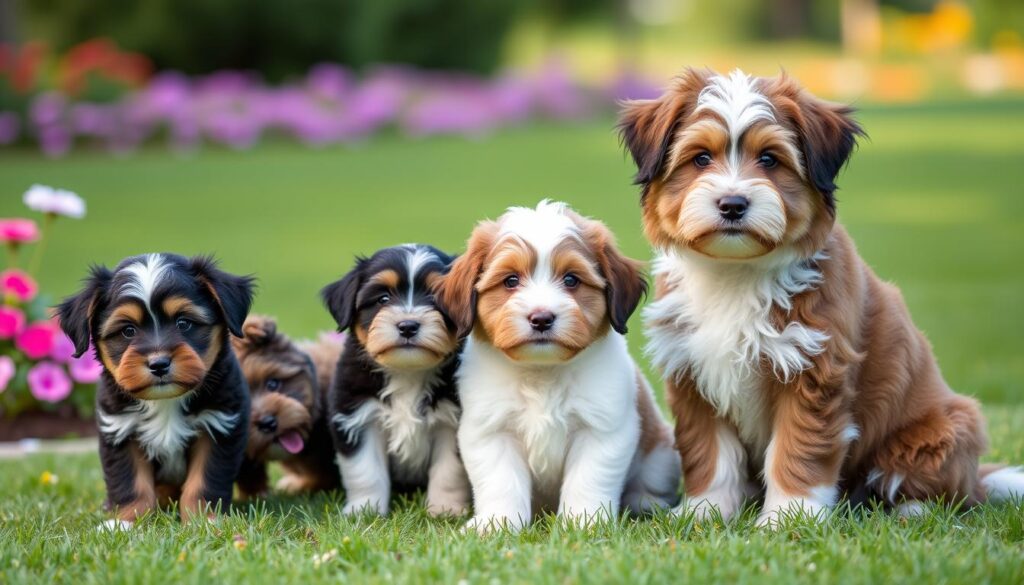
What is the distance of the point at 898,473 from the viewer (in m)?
6.19

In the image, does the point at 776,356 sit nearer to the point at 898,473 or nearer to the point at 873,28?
the point at 898,473

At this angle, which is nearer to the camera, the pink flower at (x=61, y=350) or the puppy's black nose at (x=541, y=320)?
the puppy's black nose at (x=541, y=320)

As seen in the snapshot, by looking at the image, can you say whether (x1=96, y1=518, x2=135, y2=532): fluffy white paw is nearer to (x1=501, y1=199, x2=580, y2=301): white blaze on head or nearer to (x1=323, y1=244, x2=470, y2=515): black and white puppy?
(x1=323, y1=244, x2=470, y2=515): black and white puppy

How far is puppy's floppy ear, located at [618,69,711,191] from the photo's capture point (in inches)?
231

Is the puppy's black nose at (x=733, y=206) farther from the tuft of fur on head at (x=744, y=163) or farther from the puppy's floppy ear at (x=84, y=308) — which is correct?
the puppy's floppy ear at (x=84, y=308)

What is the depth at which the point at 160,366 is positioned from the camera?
19.4 feet

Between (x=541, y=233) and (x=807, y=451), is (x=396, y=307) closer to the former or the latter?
(x=541, y=233)

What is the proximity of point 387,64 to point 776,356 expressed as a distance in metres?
37.0

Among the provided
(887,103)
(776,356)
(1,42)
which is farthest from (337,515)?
(887,103)

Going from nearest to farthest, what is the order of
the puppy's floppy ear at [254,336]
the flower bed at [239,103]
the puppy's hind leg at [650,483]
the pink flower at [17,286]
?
the puppy's hind leg at [650,483], the puppy's floppy ear at [254,336], the pink flower at [17,286], the flower bed at [239,103]

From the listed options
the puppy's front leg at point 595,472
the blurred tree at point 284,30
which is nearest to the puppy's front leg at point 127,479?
the puppy's front leg at point 595,472

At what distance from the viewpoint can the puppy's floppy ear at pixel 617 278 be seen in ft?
19.8

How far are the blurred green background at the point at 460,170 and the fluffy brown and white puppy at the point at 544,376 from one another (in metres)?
5.94

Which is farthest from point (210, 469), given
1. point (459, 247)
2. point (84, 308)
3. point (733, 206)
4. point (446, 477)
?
point (459, 247)
